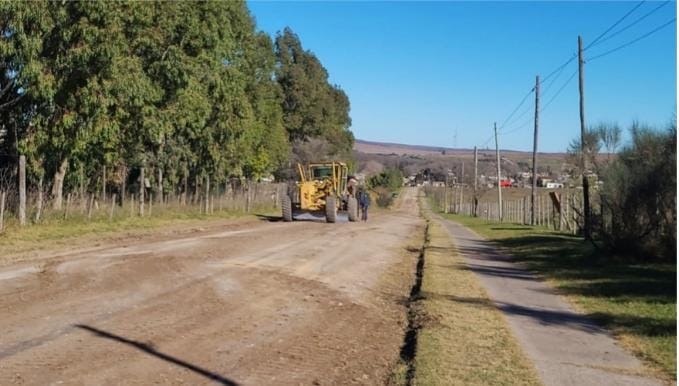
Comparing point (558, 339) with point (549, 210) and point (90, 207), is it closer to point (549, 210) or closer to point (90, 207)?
point (90, 207)

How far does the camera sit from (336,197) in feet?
121

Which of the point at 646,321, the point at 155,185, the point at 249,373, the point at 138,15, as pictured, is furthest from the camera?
→ the point at 155,185

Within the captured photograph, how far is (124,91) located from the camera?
25766mm

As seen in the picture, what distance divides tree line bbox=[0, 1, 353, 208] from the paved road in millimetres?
Answer: 14260

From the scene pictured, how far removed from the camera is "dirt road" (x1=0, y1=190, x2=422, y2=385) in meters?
7.42

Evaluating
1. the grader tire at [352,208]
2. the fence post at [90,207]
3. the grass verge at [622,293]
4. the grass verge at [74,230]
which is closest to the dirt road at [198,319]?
the grass verge at [74,230]

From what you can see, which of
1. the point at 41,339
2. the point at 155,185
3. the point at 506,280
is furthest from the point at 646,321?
the point at 155,185

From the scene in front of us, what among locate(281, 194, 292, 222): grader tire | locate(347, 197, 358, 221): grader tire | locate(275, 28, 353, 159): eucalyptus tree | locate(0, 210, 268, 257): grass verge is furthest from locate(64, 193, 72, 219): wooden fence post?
locate(275, 28, 353, 159): eucalyptus tree

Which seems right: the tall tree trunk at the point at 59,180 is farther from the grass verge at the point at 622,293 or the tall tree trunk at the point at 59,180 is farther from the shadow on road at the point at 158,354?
the shadow on road at the point at 158,354

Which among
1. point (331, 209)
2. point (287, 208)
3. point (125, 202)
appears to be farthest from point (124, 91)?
point (287, 208)

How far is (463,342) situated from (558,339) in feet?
4.45

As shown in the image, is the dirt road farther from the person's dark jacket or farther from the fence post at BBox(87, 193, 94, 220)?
the person's dark jacket

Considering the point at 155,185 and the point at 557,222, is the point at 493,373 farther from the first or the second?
the point at 155,185

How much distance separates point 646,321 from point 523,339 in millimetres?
2483
